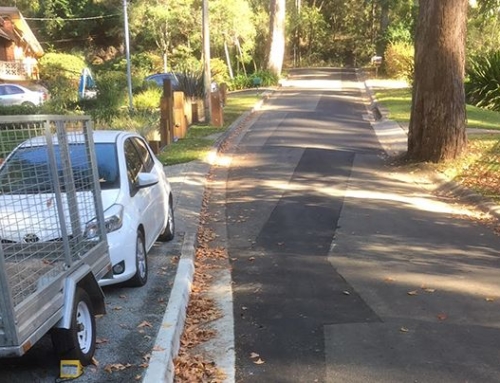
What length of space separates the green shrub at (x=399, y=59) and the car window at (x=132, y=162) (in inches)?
1099

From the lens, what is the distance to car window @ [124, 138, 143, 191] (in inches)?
258

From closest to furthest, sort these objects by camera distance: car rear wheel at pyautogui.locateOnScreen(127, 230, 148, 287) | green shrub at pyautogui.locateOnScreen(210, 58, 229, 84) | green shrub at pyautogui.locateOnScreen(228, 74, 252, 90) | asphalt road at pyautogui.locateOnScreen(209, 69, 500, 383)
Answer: asphalt road at pyautogui.locateOnScreen(209, 69, 500, 383)
car rear wheel at pyautogui.locateOnScreen(127, 230, 148, 287)
green shrub at pyautogui.locateOnScreen(210, 58, 229, 84)
green shrub at pyautogui.locateOnScreen(228, 74, 252, 90)

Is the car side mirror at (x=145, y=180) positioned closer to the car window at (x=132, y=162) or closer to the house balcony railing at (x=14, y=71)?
the car window at (x=132, y=162)

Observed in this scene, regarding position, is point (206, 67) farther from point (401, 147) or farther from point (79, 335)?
point (79, 335)

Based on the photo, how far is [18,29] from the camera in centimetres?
5025

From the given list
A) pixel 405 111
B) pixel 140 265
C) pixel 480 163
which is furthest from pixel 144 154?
pixel 405 111

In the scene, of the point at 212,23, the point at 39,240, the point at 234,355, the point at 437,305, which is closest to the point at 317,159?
the point at 437,305

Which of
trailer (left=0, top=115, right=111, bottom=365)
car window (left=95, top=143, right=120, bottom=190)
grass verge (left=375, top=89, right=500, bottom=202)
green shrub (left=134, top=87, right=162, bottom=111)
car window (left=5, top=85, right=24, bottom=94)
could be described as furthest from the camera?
car window (left=5, top=85, right=24, bottom=94)

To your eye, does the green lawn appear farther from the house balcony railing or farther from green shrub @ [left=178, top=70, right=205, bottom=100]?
the house balcony railing

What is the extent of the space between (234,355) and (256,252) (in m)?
2.87

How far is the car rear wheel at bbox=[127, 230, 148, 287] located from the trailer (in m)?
1.09

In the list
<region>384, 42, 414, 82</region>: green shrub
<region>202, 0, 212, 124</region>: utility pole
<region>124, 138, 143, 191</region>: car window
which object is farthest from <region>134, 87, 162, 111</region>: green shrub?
<region>124, 138, 143, 191</region>: car window

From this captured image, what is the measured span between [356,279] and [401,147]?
979cm

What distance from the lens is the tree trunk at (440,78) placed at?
12.3 meters
